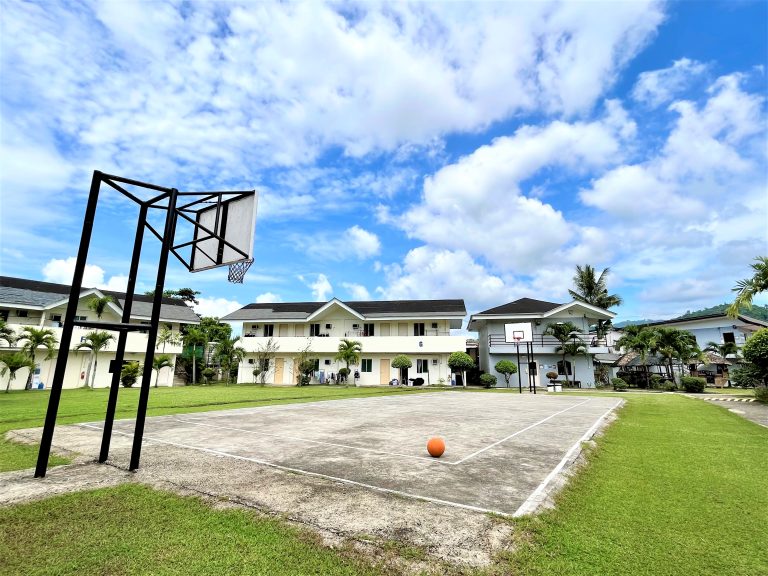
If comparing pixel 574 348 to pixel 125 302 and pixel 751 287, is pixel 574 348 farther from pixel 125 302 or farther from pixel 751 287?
pixel 125 302

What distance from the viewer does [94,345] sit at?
1151 inches

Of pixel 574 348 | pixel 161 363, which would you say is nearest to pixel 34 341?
pixel 161 363

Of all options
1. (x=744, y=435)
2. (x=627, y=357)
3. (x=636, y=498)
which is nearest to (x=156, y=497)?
(x=636, y=498)

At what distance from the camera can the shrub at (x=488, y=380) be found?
36.3 metres

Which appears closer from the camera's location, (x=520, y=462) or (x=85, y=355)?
(x=520, y=462)

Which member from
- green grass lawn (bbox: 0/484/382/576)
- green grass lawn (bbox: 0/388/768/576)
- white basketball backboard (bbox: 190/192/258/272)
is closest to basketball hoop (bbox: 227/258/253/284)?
white basketball backboard (bbox: 190/192/258/272)

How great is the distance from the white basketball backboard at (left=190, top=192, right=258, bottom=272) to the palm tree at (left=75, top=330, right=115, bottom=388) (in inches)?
1080

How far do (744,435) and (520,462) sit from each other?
783 centimetres

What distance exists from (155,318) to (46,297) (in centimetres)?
3640

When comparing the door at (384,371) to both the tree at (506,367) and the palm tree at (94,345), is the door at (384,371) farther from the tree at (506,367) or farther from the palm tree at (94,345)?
the palm tree at (94,345)

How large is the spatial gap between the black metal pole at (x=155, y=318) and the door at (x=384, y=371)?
32.4m

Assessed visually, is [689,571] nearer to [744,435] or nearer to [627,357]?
[744,435]

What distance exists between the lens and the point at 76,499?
4.88 meters

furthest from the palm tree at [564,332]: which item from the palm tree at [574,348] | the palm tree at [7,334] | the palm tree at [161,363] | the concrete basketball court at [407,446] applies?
the palm tree at [7,334]
